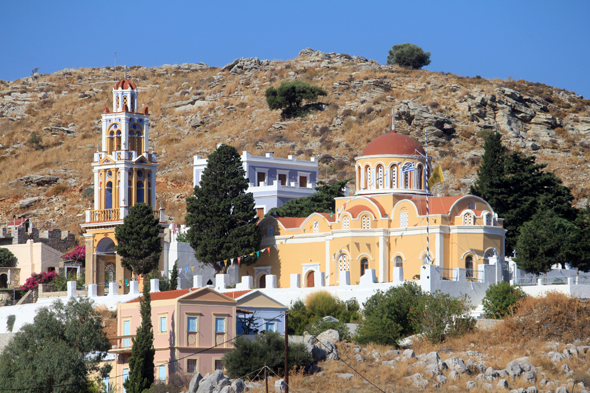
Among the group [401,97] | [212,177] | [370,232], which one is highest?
[401,97]

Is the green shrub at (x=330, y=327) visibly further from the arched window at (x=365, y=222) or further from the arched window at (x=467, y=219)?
the arched window at (x=467, y=219)

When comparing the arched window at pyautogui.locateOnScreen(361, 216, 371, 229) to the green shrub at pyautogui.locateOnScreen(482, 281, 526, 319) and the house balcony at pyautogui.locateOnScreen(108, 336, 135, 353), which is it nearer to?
the green shrub at pyautogui.locateOnScreen(482, 281, 526, 319)

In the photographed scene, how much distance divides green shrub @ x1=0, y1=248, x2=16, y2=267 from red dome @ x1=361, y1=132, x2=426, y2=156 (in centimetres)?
2748

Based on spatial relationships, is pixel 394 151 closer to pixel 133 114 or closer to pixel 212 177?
pixel 212 177

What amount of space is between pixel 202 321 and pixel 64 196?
154 ft

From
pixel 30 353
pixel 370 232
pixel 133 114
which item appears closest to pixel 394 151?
pixel 370 232

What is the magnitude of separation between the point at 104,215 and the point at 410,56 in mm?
71321

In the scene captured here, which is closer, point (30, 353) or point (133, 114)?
point (30, 353)

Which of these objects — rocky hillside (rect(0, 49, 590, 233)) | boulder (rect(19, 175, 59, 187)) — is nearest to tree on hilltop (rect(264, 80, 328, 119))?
rocky hillside (rect(0, 49, 590, 233))

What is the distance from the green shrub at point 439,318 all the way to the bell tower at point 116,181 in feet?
66.0

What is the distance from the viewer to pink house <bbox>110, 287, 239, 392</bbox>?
41.2 meters

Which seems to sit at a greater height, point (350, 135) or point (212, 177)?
point (350, 135)

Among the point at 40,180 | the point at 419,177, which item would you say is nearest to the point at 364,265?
the point at 419,177

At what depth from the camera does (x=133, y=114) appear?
60.6 meters
